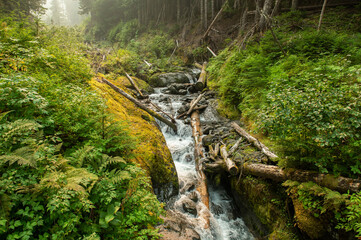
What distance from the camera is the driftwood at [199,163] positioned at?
15.7 ft

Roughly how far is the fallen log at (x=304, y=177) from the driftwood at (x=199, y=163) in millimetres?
1495

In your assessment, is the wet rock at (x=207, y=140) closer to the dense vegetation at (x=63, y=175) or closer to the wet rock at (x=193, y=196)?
the wet rock at (x=193, y=196)

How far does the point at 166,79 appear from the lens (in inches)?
572

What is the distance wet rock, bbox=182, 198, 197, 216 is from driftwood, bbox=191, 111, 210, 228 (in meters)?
0.24

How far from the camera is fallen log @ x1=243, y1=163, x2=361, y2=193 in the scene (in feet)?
9.21

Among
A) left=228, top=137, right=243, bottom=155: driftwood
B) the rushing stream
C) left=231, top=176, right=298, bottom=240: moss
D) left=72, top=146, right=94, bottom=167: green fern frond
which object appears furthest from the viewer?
left=228, top=137, right=243, bottom=155: driftwood

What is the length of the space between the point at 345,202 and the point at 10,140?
197 inches

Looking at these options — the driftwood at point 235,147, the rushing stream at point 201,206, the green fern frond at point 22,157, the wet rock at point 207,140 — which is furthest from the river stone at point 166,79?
the green fern frond at point 22,157

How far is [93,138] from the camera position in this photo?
10.6ft

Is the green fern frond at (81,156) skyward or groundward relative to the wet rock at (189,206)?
skyward

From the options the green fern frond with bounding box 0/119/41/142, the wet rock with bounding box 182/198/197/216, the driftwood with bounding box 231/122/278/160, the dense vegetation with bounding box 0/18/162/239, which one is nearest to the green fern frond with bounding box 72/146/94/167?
the dense vegetation with bounding box 0/18/162/239

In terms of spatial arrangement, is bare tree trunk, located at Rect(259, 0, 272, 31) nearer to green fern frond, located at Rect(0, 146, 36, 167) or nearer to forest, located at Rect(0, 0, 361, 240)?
forest, located at Rect(0, 0, 361, 240)

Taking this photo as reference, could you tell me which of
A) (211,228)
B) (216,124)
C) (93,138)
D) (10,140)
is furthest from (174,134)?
(10,140)

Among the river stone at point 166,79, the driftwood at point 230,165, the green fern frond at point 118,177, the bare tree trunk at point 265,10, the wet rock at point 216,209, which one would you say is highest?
the bare tree trunk at point 265,10
